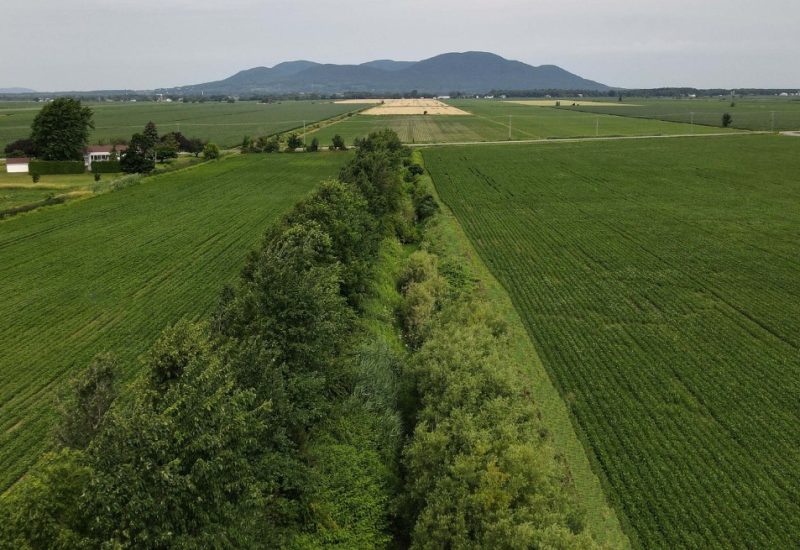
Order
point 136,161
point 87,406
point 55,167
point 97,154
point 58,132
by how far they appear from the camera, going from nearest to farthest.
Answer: point 87,406, point 136,161, point 55,167, point 58,132, point 97,154

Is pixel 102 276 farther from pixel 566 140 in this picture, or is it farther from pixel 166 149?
pixel 566 140

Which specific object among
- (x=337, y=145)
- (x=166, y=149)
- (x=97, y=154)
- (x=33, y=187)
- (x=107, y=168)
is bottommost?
(x=33, y=187)

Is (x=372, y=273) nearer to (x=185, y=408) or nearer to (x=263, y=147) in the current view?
(x=185, y=408)

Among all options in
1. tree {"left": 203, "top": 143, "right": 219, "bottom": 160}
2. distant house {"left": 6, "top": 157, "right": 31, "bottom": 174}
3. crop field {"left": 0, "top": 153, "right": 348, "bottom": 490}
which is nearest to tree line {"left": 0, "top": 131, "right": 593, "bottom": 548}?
crop field {"left": 0, "top": 153, "right": 348, "bottom": 490}

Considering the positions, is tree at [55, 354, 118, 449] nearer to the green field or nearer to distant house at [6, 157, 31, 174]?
distant house at [6, 157, 31, 174]

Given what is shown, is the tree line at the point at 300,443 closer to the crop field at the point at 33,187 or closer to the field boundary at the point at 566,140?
the crop field at the point at 33,187

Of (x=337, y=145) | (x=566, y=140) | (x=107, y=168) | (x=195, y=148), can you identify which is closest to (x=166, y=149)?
(x=195, y=148)

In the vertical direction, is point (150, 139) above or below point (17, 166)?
above
